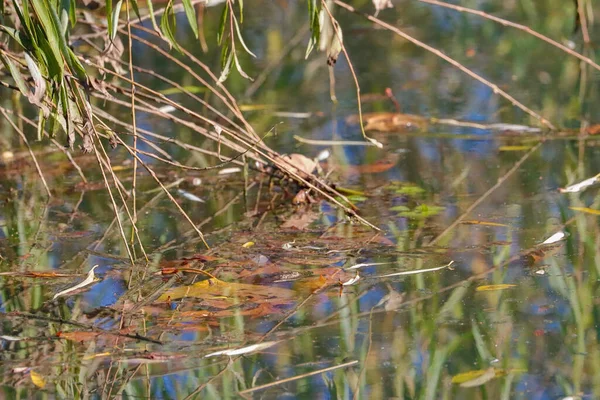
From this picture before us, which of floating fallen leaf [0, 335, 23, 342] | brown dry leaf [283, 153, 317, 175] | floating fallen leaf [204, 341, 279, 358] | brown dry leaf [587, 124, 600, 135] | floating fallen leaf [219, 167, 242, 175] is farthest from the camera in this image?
brown dry leaf [587, 124, 600, 135]

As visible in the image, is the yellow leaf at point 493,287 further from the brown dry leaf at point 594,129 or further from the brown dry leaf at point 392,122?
the brown dry leaf at point 392,122

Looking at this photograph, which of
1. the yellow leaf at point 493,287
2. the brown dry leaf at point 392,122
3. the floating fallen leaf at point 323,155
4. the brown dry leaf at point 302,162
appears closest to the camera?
the yellow leaf at point 493,287

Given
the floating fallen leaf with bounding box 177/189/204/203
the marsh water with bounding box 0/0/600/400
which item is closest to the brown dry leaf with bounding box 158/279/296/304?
the marsh water with bounding box 0/0/600/400

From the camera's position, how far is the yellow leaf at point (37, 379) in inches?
78.5

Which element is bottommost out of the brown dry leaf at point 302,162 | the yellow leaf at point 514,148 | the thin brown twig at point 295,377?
the thin brown twig at point 295,377

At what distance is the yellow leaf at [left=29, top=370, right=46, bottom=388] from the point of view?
199 cm

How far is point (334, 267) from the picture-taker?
2.58m

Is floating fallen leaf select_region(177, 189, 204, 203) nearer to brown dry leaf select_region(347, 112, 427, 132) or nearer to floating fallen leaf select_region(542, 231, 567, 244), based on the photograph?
brown dry leaf select_region(347, 112, 427, 132)

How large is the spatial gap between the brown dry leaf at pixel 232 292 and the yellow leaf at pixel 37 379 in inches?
17.4

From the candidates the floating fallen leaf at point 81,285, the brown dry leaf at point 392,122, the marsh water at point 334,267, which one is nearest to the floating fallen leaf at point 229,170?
the marsh water at point 334,267

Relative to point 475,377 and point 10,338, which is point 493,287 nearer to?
point 475,377

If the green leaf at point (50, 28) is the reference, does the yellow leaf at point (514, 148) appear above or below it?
above

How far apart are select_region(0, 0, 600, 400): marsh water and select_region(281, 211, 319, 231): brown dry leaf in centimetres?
1

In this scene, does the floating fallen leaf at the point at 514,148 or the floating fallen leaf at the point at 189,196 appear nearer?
the floating fallen leaf at the point at 189,196
